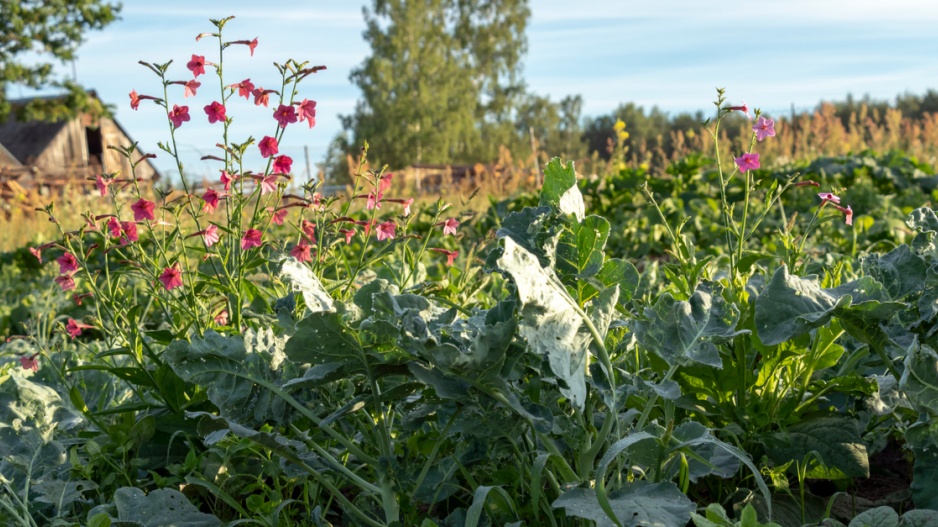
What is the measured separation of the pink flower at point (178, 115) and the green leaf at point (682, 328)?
51.7 inches

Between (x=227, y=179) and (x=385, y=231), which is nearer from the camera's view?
(x=227, y=179)

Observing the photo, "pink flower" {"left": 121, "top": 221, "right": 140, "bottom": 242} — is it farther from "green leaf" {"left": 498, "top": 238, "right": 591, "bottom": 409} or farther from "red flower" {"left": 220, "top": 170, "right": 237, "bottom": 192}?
"green leaf" {"left": 498, "top": 238, "right": 591, "bottom": 409}

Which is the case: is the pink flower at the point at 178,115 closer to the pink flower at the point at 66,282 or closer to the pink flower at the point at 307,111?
the pink flower at the point at 307,111

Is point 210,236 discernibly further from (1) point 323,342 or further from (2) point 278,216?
(1) point 323,342

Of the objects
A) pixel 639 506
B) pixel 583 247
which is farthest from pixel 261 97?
pixel 639 506

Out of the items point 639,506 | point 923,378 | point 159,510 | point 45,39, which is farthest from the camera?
point 45,39

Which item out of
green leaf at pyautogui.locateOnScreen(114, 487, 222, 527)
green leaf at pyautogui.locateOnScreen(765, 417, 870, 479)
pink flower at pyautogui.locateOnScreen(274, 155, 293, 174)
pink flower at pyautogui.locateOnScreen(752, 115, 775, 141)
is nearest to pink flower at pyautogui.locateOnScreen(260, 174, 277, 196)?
pink flower at pyautogui.locateOnScreen(274, 155, 293, 174)

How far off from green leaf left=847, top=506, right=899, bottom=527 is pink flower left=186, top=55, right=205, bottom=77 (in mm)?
1795

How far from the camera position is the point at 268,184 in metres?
2.04

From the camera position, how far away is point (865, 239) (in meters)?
4.38

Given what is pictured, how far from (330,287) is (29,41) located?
1134 inches

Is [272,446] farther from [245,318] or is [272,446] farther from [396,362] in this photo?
[245,318]

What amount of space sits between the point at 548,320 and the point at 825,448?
2.45 ft

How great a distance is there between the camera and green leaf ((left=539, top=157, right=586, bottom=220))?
138cm
